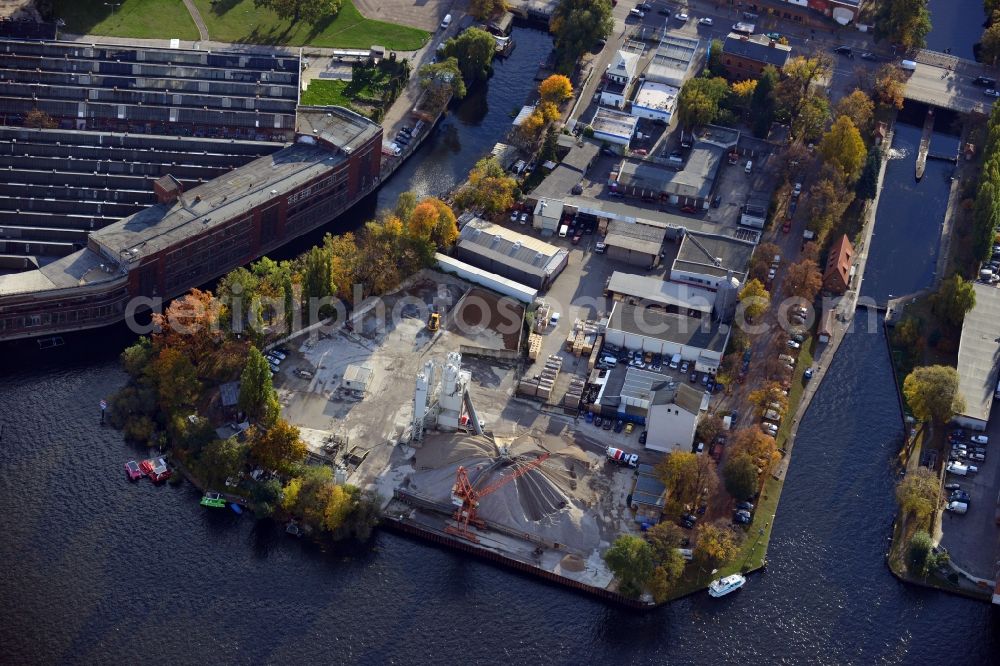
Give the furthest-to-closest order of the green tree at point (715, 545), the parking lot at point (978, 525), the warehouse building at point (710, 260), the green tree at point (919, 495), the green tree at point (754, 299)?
the warehouse building at point (710, 260) < the green tree at point (754, 299) < the green tree at point (919, 495) < the parking lot at point (978, 525) < the green tree at point (715, 545)

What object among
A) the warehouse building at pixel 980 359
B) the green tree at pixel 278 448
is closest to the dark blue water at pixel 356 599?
the green tree at pixel 278 448

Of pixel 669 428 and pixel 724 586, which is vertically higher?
pixel 669 428

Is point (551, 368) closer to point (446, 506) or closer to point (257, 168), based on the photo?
point (446, 506)

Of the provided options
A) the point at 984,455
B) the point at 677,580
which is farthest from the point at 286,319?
the point at 984,455

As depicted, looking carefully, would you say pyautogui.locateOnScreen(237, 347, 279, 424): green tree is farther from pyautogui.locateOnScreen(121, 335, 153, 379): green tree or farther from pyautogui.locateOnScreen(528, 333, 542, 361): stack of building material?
pyautogui.locateOnScreen(528, 333, 542, 361): stack of building material

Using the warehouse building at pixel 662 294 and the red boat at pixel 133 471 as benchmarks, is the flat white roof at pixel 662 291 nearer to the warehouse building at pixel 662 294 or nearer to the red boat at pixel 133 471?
the warehouse building at pixel 662 294

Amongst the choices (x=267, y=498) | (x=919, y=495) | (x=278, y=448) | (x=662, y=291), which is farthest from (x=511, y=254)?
(x=919, y=495)

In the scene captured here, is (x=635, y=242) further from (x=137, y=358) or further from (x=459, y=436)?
(x=137, y=358)
